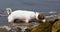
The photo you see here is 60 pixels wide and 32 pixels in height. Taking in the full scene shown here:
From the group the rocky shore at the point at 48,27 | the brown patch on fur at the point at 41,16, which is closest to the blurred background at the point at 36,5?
the brown patch on fur at the point at 41,16

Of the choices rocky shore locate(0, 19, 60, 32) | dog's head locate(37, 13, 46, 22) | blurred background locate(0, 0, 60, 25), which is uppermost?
blurred background locate(0, 0, 60, 25)

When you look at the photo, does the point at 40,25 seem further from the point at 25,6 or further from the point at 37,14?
the point at 25,6

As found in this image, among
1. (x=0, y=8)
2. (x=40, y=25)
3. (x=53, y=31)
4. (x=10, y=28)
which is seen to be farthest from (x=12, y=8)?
(x=53, y=31)

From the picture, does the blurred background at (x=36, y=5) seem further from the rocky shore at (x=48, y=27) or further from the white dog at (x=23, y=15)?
the rocky shore at (x=48, y=27)

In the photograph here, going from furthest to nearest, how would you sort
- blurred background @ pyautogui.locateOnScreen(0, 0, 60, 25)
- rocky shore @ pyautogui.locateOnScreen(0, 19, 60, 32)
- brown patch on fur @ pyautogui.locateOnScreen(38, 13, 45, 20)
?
blurred background @ pyautogui.locateOnScreen(0, 0, 60, 25) → brown patch on fur @ pyautogui.locateOnScreen(38, 13, 45, 20) → rocky shore @ pyautogui.locateOnScreen(0, 19, 60, 32)

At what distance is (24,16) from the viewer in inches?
106

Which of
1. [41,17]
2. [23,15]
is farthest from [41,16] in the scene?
[23,15]

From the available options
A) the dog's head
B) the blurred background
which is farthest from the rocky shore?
the blurred background

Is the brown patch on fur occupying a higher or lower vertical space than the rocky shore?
higher

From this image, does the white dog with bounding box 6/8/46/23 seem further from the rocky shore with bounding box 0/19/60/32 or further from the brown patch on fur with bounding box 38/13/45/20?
the rocky shore with bounding box 0/19/60/32

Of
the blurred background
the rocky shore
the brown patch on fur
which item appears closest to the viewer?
the rocky shore

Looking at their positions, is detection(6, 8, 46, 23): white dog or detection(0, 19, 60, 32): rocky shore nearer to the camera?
detection(0, 19, 60, 32): rocky shore

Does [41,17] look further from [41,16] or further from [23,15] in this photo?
[23,15]

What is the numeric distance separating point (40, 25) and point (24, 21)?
0.30 meters
